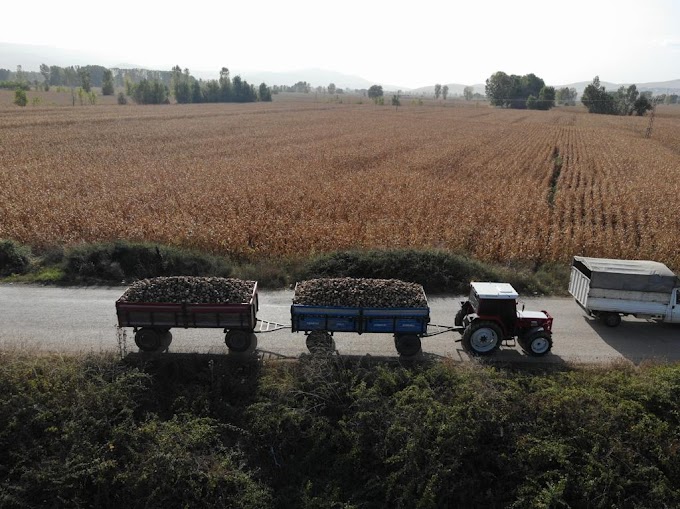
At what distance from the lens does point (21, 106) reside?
101 meters

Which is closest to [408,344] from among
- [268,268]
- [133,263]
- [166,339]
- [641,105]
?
[166,339]

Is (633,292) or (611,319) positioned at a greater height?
(633,292)

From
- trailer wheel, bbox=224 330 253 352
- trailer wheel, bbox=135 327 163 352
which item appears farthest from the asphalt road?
Result: trailer wheel, bbox=224 330 253 352

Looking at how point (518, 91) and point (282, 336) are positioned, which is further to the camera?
point (518, 91)

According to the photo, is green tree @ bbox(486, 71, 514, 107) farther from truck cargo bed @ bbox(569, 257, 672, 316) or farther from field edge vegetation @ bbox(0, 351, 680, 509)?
field edge vegetation @ bbox(0, 351, 680, 509)

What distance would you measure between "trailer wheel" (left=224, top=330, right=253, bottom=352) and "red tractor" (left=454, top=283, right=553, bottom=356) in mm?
5989

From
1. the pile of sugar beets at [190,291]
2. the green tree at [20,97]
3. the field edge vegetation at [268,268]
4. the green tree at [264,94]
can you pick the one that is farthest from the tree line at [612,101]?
the pile of sugar beets at [190,291]

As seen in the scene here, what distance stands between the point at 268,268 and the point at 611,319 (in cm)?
1211

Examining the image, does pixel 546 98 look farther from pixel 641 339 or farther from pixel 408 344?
pixel 408 344

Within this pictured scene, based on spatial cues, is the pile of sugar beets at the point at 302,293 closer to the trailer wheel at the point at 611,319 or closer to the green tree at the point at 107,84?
the trailer wheel at the point at 611,319

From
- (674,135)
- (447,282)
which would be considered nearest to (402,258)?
(447,282)

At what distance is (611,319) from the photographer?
15.6 metres

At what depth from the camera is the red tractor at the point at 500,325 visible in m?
13.3

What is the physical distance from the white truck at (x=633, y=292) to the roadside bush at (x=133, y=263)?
1282 cm
